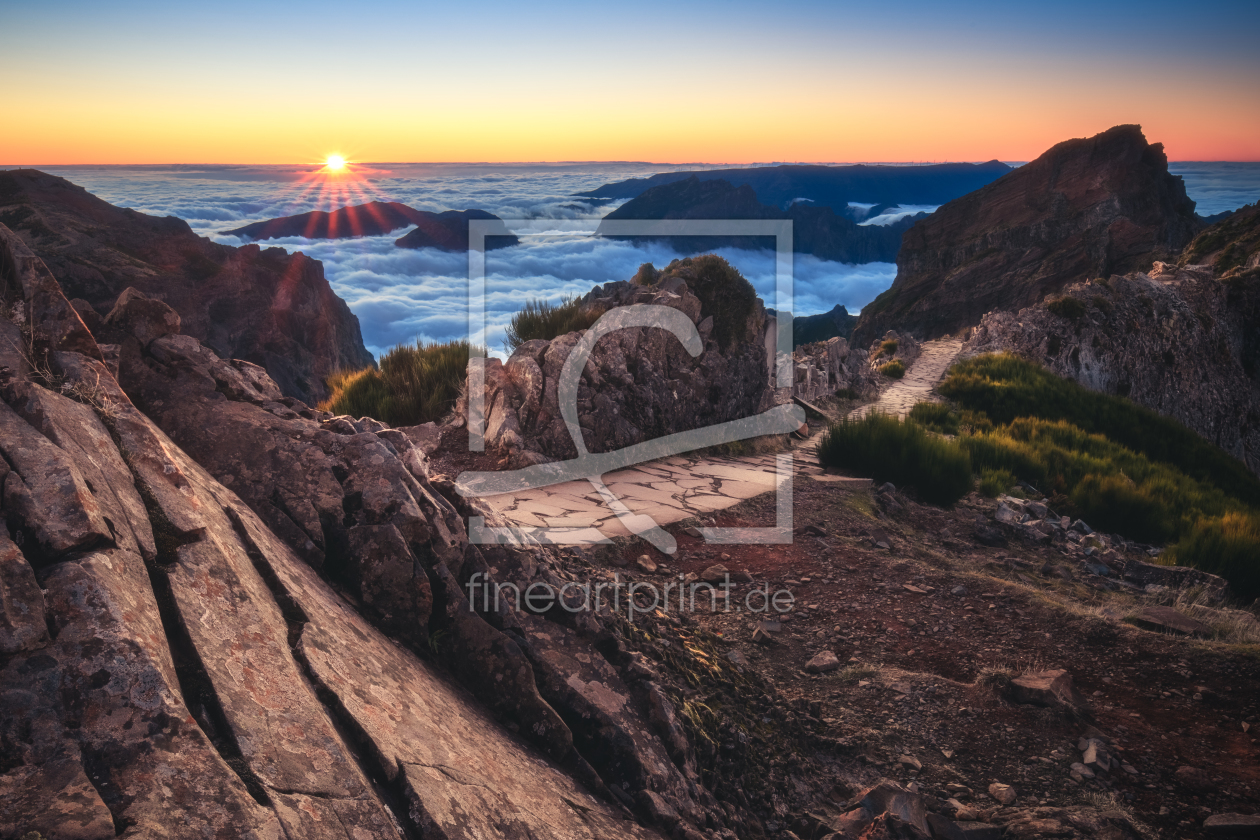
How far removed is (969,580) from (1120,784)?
201 cm

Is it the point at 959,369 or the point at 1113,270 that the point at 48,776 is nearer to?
the point at 959,369

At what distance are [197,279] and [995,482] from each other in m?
26.5

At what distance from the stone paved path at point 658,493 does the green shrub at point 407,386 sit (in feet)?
8.27

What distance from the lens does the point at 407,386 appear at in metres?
8.20

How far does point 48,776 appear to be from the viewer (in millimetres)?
1211

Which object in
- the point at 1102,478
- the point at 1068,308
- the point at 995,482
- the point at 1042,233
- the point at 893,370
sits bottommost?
the point at 1102,478

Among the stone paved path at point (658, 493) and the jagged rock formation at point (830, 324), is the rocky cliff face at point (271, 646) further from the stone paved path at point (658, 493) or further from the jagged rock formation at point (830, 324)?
the jagged rock formation at point (830, 324)

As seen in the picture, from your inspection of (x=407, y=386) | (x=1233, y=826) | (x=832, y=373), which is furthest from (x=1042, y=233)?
(x=1233, y=826)

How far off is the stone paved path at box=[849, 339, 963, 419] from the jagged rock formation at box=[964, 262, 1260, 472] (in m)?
1.25

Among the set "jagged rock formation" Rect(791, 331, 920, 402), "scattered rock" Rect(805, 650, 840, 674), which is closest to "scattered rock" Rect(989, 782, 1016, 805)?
"scattered rock" Rect(805, 650, 840, 674)

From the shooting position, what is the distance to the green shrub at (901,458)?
7.30 meters

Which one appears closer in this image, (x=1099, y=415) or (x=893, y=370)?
(x=1099, y=415)

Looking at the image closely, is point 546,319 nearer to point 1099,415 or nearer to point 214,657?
point 214,657

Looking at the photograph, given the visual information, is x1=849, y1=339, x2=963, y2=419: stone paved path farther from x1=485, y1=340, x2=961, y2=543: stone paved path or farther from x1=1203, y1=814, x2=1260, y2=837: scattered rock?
x1=1203, y1=814, x2=1260, y2=837: scattered rock
